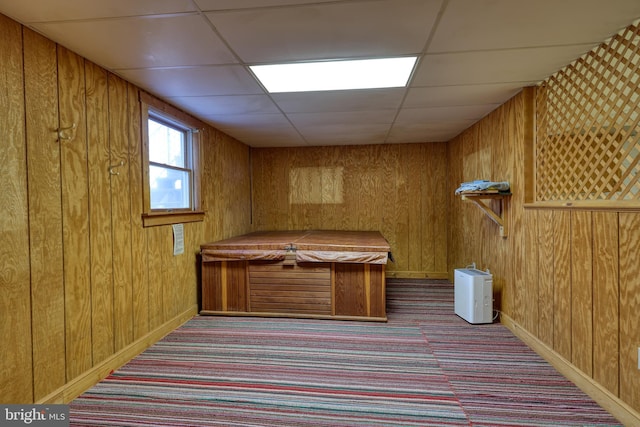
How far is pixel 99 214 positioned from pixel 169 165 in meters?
0.99

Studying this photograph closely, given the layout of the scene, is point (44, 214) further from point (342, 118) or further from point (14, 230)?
point (342, 118)

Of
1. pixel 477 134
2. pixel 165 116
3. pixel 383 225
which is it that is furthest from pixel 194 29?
pixel 383 225

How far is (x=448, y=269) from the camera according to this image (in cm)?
468

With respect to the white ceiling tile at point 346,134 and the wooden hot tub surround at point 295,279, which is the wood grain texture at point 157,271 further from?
the white ceiling tile at point 346,134

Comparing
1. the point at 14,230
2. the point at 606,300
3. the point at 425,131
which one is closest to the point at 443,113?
the point at 425,131

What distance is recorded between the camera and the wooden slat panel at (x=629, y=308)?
1558 millimetres

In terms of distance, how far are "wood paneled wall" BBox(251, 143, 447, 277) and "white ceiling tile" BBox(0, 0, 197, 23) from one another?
355cm

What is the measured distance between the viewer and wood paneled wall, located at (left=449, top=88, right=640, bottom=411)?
1.63 m

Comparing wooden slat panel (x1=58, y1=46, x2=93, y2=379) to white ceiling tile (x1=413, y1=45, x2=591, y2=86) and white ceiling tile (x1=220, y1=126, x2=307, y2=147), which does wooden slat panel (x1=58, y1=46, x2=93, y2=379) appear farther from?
white ceiling tile (x1=413, y1=45, x2=591, y2=86)

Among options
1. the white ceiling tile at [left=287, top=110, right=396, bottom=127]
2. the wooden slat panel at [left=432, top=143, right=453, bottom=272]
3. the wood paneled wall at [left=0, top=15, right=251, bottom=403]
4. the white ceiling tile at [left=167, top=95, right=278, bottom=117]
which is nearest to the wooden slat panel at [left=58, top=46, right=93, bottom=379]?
the wood paneled wall at [left=0, top=15, right=251, bottom=403]

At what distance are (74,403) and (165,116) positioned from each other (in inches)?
89.0

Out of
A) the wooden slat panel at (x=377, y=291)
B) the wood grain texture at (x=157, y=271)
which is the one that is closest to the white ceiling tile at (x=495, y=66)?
the wooden slat panel at (x=377, y=291)

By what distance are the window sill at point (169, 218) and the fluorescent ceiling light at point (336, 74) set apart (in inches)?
56.9

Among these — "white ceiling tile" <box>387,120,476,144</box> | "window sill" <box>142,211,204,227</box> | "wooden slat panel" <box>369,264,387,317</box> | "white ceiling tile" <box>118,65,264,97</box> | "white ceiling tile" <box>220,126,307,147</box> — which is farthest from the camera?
"white ceiling tile" <box>220,126,307,147</box>
